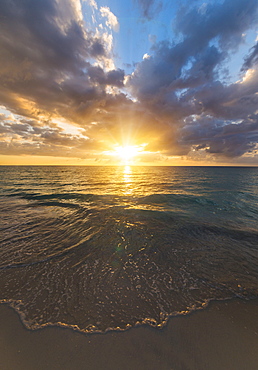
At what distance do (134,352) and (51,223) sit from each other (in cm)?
965

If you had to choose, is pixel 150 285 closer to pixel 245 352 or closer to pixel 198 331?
pixel 198 331

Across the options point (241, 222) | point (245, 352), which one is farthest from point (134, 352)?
point (241, 222)

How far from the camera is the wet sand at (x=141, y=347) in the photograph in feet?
9.20

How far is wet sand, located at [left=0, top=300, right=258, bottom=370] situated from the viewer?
9.20ft

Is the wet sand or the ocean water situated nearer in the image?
the wet sand

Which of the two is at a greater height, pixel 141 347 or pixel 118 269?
pixel 141 347

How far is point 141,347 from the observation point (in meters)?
3.12

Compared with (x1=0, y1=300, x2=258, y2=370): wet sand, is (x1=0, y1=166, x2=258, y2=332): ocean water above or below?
below

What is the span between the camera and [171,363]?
285cm

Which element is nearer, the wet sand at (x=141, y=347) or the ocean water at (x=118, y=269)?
the wet sand at (x=141, y=347)

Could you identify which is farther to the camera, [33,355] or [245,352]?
[245,352]

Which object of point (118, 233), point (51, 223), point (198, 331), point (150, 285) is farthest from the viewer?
point (51, 223)

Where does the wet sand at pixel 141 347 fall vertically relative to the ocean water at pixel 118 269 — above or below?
above

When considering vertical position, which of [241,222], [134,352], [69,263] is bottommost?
[241,222]
